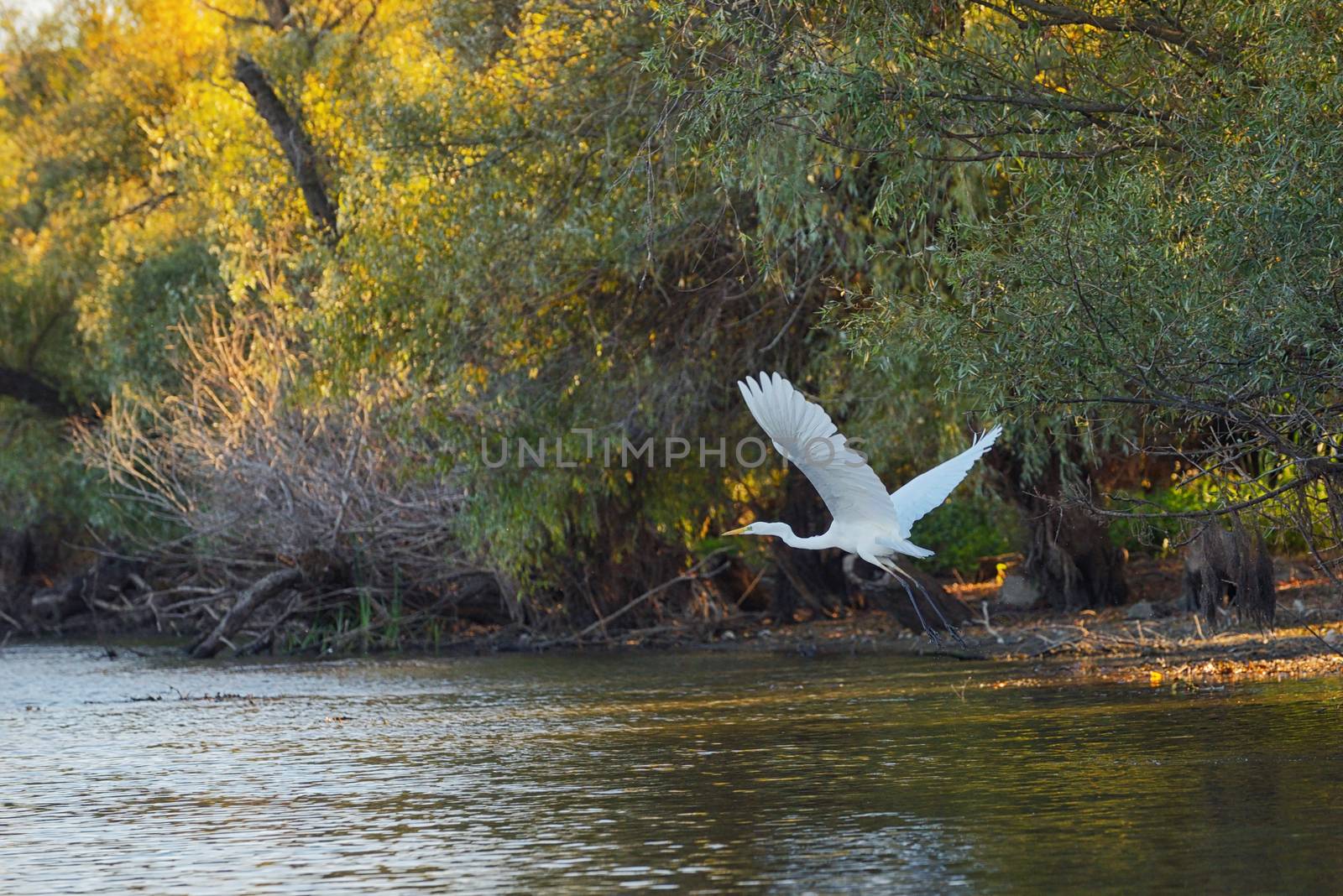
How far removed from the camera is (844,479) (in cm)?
1183

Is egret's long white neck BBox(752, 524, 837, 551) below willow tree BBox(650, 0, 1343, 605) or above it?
below

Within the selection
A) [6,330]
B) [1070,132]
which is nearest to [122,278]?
[6,330]

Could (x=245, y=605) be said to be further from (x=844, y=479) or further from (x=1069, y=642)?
(x=844, y=479)

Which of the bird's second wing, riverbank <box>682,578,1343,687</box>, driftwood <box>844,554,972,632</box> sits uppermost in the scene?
the bird's second wing

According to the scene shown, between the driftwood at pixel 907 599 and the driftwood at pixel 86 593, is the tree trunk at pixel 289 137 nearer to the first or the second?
the driftwood at pixel 86 593

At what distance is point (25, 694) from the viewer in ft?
64.0

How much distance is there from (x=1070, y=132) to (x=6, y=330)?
2372 centimetres

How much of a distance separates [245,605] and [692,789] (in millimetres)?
13871

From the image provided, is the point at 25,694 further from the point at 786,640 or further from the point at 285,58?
the point at 285,58

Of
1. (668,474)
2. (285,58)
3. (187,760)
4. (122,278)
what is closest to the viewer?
(187,760)

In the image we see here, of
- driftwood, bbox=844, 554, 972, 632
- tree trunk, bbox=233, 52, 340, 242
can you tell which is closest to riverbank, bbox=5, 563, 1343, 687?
driftwood, bbox=844, 554, 972, 632

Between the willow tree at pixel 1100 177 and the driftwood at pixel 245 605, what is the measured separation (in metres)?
11.2

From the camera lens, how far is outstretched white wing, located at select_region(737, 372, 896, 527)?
11.1m

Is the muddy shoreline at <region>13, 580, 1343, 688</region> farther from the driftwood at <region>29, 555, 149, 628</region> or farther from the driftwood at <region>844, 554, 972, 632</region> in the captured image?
the driftwood at <region>29, 555, 149, 628</region>
